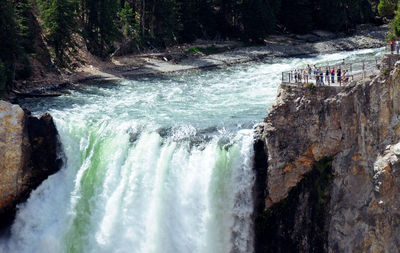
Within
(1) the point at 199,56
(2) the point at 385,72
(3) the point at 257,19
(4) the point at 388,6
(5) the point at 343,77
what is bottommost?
(1) the point at 199,56

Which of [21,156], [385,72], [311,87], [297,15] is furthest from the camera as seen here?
[297,15]

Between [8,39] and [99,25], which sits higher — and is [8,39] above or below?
below

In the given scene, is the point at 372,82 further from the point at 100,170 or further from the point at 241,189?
the point at 100,170

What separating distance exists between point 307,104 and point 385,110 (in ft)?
11.3

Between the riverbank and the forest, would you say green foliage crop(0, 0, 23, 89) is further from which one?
the riverbank

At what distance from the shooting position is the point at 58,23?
45.8m

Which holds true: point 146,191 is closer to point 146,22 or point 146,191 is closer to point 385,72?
point 385,72

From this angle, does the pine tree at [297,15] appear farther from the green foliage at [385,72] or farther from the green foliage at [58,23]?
the green foliage at [385,72]

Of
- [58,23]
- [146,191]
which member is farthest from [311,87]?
[58,23]

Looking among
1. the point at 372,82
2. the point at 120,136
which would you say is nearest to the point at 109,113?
the point at 120,136

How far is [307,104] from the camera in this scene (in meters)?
25.4

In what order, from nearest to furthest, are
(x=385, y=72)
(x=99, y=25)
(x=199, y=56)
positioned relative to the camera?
(x=385, y=72)
(x=99, y=25)
(x=199, y=56)

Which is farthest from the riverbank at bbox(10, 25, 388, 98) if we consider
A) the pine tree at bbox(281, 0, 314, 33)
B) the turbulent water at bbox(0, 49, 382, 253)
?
the turbulent water at bbox(0, 49, 382, 253)

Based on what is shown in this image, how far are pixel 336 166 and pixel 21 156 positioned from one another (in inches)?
612
